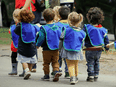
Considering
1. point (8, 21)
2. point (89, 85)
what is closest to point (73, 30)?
point (89, 85)

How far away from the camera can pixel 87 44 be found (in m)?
5.77

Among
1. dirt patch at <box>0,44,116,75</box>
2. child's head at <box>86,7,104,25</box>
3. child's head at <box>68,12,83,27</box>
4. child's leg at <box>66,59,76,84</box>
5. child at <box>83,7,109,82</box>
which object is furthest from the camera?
dirt patch at <box>0,44,116,75</box>

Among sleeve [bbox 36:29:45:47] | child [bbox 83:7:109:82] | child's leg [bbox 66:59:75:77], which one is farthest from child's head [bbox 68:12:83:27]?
child's leg [bbox 66:59:75:77]

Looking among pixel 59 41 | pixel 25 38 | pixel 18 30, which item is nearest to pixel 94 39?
pixel 59 41

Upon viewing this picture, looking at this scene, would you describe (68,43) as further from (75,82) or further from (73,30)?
(75,82)

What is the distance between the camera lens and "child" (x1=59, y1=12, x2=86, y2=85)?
5.37m

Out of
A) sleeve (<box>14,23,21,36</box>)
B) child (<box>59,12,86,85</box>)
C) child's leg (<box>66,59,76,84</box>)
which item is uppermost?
sleeve (<box>14,23,21,36</box>)

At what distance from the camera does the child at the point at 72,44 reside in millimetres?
5367

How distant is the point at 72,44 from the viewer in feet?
17.6

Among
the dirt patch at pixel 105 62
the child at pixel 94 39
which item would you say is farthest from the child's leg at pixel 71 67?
the dirt patch at pixel 105 62

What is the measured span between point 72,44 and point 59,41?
0.27m

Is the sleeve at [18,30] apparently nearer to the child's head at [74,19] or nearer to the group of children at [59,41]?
the group of children at [59,41]

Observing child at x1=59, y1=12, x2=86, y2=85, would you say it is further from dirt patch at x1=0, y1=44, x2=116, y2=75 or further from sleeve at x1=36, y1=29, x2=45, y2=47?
dirt patch at x1=0, y1=44, x2=116, y2=75

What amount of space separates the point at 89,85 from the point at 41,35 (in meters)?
1.26
